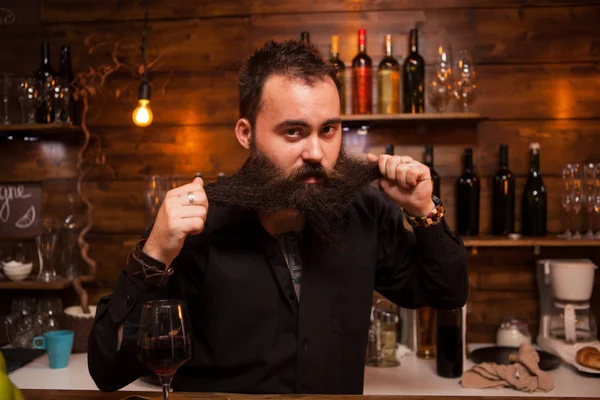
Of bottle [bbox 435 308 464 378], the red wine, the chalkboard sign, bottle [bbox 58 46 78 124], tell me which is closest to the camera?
the red wine

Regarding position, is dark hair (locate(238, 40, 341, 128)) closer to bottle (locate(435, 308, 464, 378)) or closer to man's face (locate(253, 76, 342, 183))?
man's face (locate(253, 76, 342, 183))

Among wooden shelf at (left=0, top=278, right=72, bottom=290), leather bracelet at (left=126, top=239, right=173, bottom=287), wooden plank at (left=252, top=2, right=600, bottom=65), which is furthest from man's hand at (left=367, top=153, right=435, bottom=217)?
wooden shelf at (left=0, top=278, right=72, bottom=290)

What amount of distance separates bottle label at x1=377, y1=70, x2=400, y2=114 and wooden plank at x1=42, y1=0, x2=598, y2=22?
32cm

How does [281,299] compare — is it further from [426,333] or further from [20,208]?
[20,208]

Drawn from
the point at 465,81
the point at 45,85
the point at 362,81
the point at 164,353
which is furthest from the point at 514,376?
the point at 45,85

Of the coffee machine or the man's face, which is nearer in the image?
the man's face

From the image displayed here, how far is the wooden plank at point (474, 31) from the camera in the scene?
8.46 feet

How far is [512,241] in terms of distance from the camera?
7.73ft

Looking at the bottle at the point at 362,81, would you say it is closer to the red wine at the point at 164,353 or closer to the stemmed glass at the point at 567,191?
the stemmed glass at the point at 567,191

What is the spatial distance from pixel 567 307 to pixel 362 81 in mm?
1197

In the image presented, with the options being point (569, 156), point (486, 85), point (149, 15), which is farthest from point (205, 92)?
point (569, 156)

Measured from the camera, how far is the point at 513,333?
2.46 metres

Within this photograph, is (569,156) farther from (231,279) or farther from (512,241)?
(231,279)

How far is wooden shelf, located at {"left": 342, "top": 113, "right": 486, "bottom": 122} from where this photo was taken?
2.40 meters
